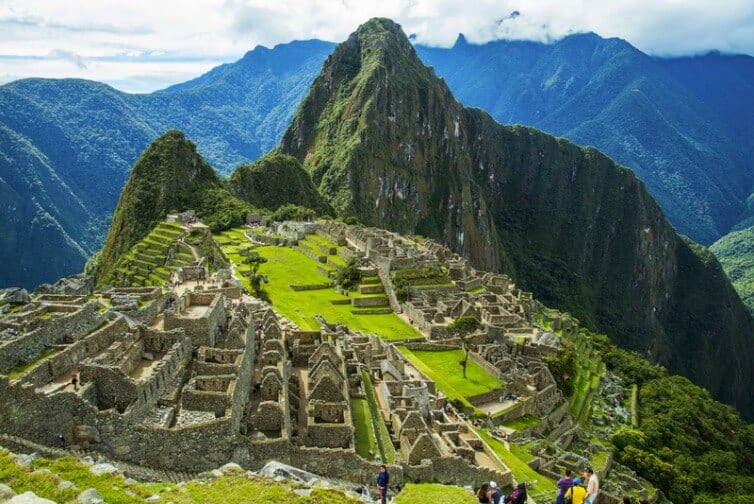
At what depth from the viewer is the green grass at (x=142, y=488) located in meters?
12.7

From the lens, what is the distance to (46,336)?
18.9 m

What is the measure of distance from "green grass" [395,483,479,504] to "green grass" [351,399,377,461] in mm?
1936

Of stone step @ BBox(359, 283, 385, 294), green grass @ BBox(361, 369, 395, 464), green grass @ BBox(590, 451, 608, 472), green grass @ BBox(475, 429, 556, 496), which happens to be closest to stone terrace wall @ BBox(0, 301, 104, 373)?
green grass @ BBox(361, 369, 395, 464)

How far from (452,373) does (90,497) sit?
3149 cm

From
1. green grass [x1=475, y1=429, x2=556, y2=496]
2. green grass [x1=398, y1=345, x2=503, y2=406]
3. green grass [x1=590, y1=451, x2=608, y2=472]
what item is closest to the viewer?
green grass [x1=475, y1=429, x2=556, y2=496]

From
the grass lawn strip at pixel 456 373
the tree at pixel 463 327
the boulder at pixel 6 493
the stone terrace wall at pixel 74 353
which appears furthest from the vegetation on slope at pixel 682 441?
the boulder at pixel 6 493

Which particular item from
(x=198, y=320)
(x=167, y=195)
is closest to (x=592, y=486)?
(x=198, y=320)

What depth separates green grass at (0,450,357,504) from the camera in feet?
41.5

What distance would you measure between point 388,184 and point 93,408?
175m

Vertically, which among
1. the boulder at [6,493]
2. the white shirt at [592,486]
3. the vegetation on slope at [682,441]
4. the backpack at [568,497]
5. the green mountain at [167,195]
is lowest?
the vegetation on slope at [682,441]

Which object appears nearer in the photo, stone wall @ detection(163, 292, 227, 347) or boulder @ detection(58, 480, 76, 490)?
boulder @ detection(58, 480, 76, 490)

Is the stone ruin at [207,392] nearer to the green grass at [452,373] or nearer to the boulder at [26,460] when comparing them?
the boulder at [26,460]

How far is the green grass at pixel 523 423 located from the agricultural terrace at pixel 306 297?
11861 mm

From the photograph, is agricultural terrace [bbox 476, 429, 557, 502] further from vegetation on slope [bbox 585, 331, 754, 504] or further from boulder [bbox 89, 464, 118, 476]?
boulder [bbox 89, 464, 118, 476]
